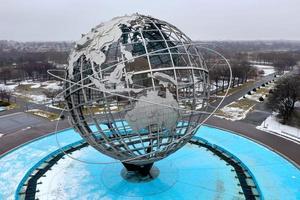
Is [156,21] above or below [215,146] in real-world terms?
above

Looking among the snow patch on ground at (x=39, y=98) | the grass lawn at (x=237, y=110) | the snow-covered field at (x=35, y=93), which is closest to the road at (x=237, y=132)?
the grass lawn at (x=237, y=110)

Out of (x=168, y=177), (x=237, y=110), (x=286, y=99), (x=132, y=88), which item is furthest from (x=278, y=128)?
(x=132, y=88)

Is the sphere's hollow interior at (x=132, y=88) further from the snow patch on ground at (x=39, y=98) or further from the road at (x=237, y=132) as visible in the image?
the snow patch on ground at (x=39, y=98)

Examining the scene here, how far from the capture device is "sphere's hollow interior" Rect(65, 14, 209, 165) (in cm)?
1266

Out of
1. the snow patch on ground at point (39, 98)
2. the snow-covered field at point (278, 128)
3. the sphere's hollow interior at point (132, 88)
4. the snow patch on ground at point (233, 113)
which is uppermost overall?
the sphere's hollow interior at point (132, 88)

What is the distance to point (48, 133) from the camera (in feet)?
87.6

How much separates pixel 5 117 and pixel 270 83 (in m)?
54.2

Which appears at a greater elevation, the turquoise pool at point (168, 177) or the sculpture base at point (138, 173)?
the sculpture base at point (138, 173)

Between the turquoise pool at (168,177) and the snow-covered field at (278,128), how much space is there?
20.2 feet

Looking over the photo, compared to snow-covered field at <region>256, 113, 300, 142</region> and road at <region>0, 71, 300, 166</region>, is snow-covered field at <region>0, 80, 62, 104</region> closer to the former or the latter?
road at <region>0, 71, 300, 166</region>

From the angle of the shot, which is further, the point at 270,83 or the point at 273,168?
the point at 270,83

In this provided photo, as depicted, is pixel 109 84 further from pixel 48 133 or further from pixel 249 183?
pixel 48 133

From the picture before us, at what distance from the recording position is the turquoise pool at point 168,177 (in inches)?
619

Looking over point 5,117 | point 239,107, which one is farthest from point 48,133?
point 239,107
